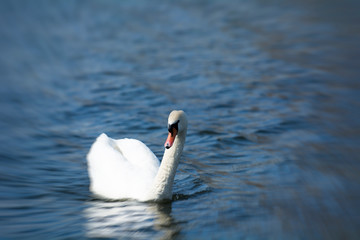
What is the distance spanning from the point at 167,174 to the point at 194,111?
407 centimetres

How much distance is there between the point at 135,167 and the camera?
7.04 metres

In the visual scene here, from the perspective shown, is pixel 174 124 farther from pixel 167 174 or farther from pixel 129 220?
pixel 129 220

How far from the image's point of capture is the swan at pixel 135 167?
650cm

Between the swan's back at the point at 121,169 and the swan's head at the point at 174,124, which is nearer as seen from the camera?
the swan's head at the point at 174,124

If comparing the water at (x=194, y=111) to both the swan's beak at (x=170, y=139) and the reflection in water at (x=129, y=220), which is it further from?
the swan's beak at (x=170, y=139)

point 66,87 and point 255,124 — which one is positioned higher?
point 66,87

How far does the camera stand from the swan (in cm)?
650

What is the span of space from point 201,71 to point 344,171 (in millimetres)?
6184

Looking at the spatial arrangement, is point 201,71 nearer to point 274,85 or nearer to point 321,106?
point 274,85

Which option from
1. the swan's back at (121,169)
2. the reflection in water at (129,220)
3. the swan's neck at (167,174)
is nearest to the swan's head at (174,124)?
the swan's neck at (167,174)

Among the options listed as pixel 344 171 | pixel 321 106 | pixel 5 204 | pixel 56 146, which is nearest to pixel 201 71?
pixel 321 106

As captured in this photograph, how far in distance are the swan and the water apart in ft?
0.59

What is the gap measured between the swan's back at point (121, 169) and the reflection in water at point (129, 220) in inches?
6.6

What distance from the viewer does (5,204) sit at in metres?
6.62
